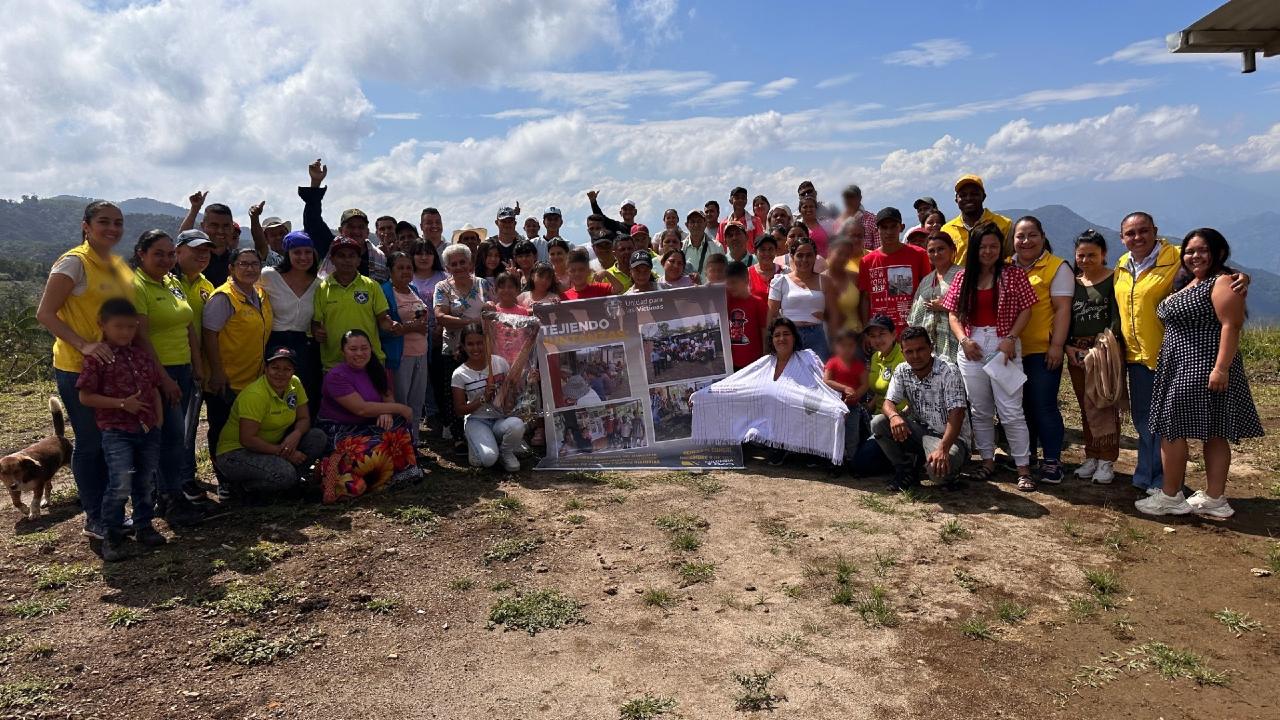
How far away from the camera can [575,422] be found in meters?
7.74

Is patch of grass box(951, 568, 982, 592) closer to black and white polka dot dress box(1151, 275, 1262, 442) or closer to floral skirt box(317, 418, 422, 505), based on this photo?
black and white polka dot dress box(1151, 275, 1262, 442)

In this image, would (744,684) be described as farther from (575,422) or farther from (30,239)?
(30,239)

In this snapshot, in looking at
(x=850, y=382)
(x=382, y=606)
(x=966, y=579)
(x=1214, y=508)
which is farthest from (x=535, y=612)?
(x=1214, y=508)

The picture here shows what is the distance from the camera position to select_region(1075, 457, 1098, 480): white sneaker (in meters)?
6.70

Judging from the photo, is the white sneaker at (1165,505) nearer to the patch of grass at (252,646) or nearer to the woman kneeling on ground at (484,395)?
the woman kneeling on ground at (484,395)

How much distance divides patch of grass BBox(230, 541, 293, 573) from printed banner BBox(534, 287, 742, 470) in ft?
9.18

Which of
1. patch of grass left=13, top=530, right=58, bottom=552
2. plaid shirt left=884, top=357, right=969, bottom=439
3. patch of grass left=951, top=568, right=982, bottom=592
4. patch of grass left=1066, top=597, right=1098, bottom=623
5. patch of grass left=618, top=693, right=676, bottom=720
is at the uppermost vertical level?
plaid shirt left=884, top=357, right=969, bottom=439

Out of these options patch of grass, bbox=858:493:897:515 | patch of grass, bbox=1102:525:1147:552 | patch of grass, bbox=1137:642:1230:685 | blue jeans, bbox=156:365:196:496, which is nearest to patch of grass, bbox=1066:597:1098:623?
patch of grass, bbox=1137:642:1230:685

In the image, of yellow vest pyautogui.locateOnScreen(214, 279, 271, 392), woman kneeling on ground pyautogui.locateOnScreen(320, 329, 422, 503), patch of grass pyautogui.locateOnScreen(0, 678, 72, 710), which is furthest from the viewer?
woman kneeling on ground pyautogui.locateOnScreen(320, 329, 422, 503)

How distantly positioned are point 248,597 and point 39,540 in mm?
2288

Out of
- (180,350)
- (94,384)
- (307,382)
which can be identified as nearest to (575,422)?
(307,382)

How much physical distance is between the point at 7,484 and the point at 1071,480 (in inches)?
354

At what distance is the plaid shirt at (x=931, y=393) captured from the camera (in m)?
6.31

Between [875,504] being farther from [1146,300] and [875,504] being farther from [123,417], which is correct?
[123,417]
